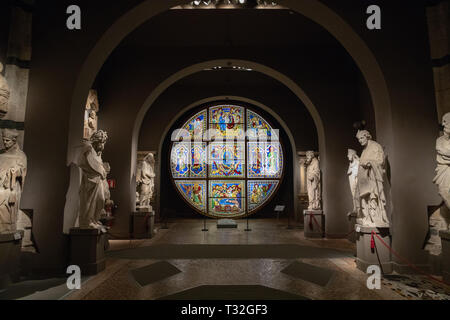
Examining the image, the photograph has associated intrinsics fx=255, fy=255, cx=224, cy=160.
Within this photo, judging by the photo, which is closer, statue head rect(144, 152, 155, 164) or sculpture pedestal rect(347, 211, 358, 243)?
sculpture pedestal rect(347, 211, 358, 243)

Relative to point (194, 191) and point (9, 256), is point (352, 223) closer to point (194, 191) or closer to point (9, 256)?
point (194, 191)

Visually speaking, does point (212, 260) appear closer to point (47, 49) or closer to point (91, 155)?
point (91, 155)

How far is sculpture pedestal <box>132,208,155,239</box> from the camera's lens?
22.9 feet

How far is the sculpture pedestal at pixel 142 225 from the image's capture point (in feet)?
22.9

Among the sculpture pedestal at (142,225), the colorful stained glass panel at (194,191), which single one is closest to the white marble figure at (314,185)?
the sculpture pedestal at (142,225)

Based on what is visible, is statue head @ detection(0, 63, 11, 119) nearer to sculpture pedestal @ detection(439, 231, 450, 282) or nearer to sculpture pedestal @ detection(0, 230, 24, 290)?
sculpture pedestal @ detection(0, 230, 24, 290)

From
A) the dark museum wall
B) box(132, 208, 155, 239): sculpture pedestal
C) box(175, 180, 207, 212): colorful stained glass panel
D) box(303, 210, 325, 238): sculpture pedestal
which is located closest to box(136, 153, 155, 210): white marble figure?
box(132, 208, 155, 239): sculpture pedestal

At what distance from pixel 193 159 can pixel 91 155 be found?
295 inches

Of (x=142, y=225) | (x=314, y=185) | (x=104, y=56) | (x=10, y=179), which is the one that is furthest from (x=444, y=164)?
(x=142, y=225)

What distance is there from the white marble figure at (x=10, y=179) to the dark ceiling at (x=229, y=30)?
487cm

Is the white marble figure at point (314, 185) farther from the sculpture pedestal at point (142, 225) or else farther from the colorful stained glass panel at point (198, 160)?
the colorful stained glass panel at point (198, 160)

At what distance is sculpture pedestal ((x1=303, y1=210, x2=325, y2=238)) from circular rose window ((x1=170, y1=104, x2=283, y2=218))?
4.18 metres

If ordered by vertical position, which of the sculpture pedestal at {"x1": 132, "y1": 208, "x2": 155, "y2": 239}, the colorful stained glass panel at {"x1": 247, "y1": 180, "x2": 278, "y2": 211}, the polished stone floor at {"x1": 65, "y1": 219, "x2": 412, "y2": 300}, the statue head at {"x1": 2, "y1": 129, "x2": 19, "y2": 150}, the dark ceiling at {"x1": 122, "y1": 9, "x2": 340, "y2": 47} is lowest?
the polished stone floor at {"x1": 65, "y1": 219, "x2": 412, "y2": 300}

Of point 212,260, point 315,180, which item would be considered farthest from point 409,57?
point 212,260
